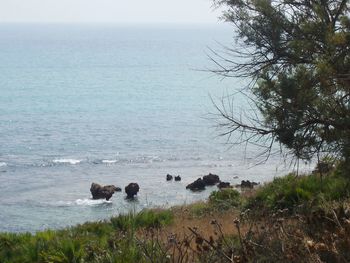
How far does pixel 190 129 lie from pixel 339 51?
4690 cm

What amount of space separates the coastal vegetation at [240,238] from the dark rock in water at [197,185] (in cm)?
1896

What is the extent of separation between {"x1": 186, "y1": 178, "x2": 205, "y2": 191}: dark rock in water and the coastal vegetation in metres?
19.0

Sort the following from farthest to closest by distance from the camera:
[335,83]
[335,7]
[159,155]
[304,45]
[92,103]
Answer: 1. [92,103]
2. [159,155]
3. [335,7]
4. [304,45]
5. [335,83]

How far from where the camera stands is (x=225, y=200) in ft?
61.2

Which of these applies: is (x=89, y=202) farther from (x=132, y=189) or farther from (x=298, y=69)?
(x=298, y=69)

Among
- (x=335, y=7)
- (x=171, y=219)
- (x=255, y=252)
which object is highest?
(x=335, y=7)

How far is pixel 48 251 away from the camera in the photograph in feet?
27.5

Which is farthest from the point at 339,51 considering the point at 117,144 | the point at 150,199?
the point at 117,144

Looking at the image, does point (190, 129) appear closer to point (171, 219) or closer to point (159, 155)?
point (159, 155)

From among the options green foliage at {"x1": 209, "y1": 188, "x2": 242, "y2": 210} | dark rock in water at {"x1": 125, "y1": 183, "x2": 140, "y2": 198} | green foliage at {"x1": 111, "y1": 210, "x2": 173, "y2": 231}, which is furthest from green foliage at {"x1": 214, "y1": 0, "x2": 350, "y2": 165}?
dark rock in water at {"x1": 125, "y1": 183, "x2": 140, "y2": 198}

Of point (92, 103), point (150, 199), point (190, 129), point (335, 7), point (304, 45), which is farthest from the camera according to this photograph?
point (92, 103)

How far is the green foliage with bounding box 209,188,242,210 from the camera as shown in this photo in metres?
17.6

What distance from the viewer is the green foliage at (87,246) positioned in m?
6.45

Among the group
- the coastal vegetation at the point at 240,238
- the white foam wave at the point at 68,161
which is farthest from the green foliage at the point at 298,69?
Answer: the white foam wave at the point at 68,161
